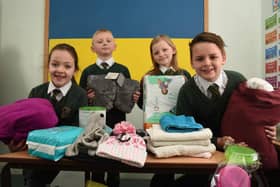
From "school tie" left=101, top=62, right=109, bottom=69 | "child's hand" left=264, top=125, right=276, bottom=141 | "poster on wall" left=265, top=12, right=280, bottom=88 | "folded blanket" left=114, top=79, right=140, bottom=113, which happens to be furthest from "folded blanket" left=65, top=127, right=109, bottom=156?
"poster on wall" left=265, top=12, right=280, bottom=88

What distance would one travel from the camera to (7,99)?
218 centimetres

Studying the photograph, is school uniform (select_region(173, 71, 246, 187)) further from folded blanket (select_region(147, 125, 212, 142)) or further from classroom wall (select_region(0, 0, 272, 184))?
classroom wall (select_region(0, 0, 272, 184))

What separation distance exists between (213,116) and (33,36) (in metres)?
1.75

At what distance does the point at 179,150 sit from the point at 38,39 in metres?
1.79

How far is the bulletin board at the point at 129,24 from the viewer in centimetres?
201

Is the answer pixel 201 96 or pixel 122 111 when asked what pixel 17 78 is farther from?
pixel 201 96

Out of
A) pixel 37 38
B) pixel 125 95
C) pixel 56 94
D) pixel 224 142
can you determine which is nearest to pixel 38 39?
pixel 37 38

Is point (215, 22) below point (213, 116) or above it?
above

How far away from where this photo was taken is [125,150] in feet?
2.54

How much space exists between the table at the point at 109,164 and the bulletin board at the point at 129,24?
1.24 meters

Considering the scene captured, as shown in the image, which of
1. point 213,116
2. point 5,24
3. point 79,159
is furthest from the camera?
point 5,24

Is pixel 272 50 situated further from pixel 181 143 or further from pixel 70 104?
pixel 70 104

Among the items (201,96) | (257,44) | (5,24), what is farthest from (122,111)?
(5,24)

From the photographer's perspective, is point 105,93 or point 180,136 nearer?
point 180,136
